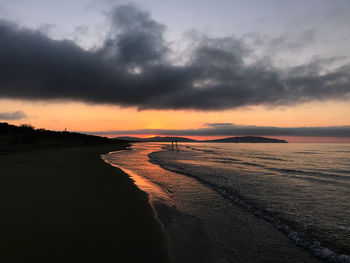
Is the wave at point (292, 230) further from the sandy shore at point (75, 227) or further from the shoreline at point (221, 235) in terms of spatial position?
the sandy shore at point (75, 227)

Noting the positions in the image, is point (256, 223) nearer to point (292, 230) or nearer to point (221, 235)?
point (292, 230)

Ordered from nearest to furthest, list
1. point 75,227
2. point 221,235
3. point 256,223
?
1. point 75,227
2. point 221,235
3. point 256,223

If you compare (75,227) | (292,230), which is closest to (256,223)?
(292,230)

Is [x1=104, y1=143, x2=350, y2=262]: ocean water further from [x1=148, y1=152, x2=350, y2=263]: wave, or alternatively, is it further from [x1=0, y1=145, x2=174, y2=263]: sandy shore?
[x1=0, y1=145, x2=174, y2=263]: sandy shore

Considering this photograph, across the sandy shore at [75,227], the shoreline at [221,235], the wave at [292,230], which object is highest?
the sandy shore at [75,227]

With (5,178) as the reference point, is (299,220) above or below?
below

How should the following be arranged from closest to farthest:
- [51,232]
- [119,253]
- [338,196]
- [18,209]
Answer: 1. [119,253]
2. [51,232]
3. [18,209]
4. [338,196]

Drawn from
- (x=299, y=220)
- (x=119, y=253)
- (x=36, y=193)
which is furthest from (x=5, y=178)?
(x=299, y=220)

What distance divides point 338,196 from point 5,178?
17.9m

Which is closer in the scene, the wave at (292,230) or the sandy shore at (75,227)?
the sandy shore at (75,227)

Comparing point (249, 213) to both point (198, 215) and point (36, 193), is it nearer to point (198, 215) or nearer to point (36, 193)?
point (198, 215)

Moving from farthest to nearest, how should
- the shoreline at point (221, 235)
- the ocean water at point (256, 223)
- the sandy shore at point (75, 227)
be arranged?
1. the ocean water at point (256, 223)
2. the shoreline at point (221, 235)
3. the sandy shore at point (75, 227)

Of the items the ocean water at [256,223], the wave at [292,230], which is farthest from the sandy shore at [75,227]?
the wave at [292,230]

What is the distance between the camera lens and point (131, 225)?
5.69 meters
